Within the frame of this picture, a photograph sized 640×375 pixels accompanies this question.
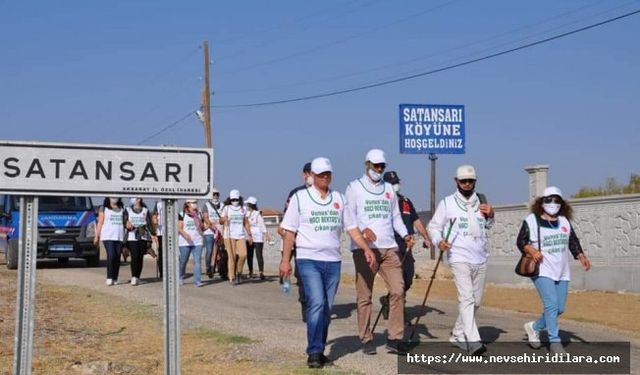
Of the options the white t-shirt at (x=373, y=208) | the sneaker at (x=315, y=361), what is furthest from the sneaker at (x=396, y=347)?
the sneaker at (x=315, y=361)

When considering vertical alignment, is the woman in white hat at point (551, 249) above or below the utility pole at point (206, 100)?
below

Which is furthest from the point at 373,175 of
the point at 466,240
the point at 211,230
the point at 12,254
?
the point at 12,254

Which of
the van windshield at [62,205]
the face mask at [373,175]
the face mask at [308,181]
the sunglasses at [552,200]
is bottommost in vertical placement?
the sunglasses at [552,200]

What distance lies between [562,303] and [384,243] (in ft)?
6.32

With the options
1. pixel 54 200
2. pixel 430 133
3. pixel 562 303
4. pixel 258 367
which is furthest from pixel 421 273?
pixel 258 367

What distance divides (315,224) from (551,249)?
8.32 ft

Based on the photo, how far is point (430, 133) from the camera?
25.1m

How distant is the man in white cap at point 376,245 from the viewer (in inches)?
366

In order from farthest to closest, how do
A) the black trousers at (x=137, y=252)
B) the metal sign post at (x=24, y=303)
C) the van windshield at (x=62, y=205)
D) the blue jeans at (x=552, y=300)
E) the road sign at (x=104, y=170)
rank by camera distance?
1. the van windshield at (x=62, y=205)
2. the black trousers at (x=137, y=252)
3. the blue jeans at (x=552, y=300)
4. the road sign at (x=104, y=170)
5. the metal sign post at (x=24, y=303)

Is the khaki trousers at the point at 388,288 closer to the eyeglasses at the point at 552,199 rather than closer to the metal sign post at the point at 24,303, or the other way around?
the eyeglasses at the point at 552,199

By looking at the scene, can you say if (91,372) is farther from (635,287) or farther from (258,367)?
(635,287)

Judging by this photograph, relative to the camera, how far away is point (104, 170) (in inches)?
230

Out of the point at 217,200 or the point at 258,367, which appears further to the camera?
the point at 217,200

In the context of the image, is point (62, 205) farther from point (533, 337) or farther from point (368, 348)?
point (533, 337)
